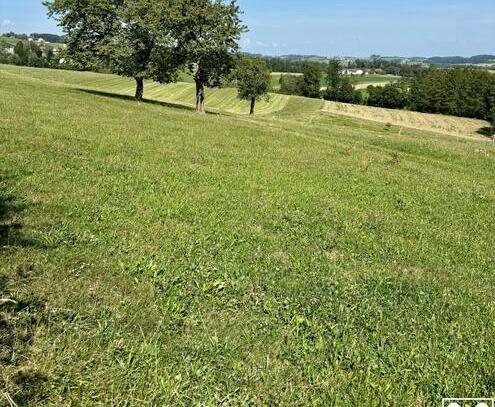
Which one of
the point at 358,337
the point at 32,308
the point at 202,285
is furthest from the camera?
the point at 202,285

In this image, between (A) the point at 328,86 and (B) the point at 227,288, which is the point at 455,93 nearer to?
(A) the point at 328,86

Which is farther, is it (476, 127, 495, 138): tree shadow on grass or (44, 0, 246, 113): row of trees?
(476, 127, 495, 138): tree shadow on grass

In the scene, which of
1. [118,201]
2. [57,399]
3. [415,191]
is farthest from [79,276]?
[415,191]

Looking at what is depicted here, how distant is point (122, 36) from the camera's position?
46969 millimetres

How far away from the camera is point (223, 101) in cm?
11944

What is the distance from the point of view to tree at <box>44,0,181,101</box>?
147 ft

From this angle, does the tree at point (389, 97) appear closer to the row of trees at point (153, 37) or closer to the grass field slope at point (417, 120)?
the grass field slope at point (417, 120)

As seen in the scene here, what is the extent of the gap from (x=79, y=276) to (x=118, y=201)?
4.11 metres

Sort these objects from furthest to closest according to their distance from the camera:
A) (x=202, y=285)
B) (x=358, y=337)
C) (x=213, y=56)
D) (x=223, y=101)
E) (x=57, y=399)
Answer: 1. (x=223, y=101)
2. (x=213, y=56)
3. (x=202, y=285)
4. (x=358, y=337)
5. (x=57, y=399)

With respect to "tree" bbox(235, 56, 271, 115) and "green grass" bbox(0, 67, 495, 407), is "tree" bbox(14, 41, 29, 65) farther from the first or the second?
"green grass" bbox(0, 67, 495, 407)

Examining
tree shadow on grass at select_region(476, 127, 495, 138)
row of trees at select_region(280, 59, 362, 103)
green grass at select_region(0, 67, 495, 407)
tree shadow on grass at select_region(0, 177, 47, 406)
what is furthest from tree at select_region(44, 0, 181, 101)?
row of trees at select_region(280, 59, 362, 103)

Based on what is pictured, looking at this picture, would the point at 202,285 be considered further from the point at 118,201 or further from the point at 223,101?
the point at 223,101

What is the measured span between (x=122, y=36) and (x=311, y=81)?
4851 inches

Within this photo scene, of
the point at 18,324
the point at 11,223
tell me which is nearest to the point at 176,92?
the point at 11,223
